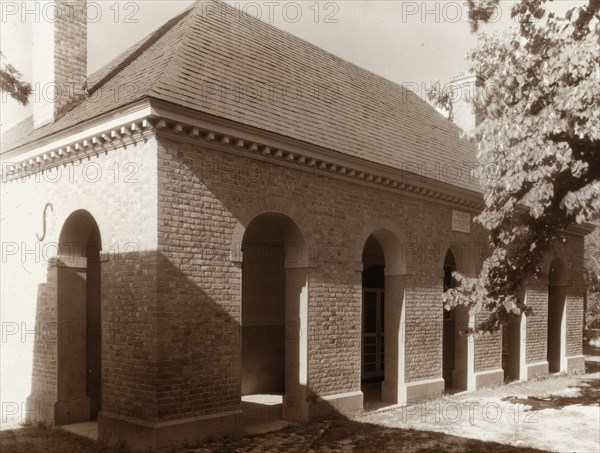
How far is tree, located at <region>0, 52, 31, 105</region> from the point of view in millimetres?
9203

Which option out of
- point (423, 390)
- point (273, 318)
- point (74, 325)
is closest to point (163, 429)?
point (74, 325)

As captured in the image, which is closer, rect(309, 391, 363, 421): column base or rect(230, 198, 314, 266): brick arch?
rect(230, 198, 314, 266): brick arch

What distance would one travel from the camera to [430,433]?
415 inches

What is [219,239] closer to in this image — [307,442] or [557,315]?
[307,442]

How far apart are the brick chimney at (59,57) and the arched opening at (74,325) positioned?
234 centimetres

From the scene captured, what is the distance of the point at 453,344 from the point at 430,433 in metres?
6.64

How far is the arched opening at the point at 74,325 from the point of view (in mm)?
10977

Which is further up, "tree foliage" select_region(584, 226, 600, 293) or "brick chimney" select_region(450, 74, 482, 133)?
"brick chimney" select_region(450, 74, 482, 133)

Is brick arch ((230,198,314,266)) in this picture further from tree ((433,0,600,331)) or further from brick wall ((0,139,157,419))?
tree ((433,0,600,331))

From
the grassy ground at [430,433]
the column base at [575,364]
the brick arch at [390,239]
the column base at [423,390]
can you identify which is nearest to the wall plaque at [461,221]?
the brick arch at [390,239]

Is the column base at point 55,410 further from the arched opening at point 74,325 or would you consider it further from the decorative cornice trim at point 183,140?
the decorative cornice trim at point 183,140

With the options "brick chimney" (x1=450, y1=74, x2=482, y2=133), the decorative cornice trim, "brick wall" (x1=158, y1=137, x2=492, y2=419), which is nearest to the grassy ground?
"brick wall" (x1=158, y1=137, x2=492, y2=419)

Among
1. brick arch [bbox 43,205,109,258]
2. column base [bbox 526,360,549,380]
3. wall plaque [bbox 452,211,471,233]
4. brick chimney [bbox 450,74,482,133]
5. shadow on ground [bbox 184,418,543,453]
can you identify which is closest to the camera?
shadow on ground [bbox 184,418,543,453]

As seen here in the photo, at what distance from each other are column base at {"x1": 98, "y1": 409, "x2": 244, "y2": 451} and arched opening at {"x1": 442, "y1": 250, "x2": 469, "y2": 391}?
303 inches
